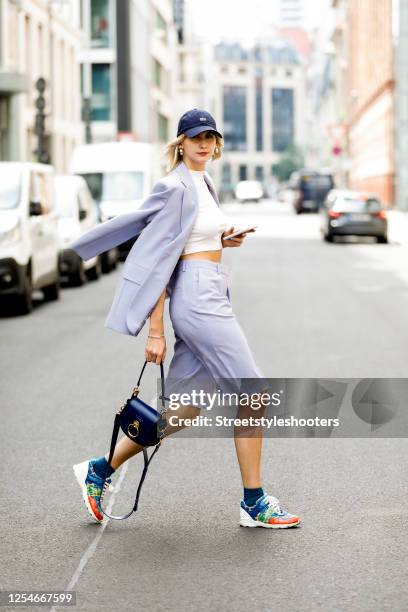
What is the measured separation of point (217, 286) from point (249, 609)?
1560 millimetres

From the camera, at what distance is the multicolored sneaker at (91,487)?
584cm

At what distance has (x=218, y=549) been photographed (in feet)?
17.7

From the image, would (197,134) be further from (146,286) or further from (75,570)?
(75,570)

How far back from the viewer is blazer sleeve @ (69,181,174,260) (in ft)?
18.5

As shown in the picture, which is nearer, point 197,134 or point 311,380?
point 197,134

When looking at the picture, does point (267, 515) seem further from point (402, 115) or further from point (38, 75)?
point (402, 115)

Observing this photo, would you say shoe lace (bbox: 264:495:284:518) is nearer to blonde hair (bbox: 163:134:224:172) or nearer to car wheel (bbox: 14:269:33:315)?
blonde hair (bbox: 163:134:224:172)

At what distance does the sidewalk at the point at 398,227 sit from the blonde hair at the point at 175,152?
99.6ft

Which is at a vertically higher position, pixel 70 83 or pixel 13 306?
pixel 70 83

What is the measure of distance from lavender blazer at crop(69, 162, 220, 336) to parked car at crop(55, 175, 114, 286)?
53.5ft

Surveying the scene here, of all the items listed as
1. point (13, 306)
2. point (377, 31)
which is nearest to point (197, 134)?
point (13, 306)

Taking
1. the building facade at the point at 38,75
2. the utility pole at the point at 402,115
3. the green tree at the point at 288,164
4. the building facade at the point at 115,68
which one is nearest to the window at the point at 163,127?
the building facade at the point at 115,68

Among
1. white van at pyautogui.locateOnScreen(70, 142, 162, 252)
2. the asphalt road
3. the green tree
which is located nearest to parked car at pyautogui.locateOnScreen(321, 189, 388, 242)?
white van at pyautogui.locateOnScreen(70, 142, 162, 252)

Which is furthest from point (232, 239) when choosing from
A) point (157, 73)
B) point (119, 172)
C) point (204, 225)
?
point (157, 73)
